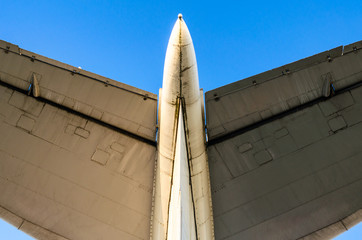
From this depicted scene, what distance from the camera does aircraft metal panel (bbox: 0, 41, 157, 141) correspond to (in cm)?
751

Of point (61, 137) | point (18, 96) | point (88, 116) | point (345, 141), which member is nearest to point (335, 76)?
point (345, 141)

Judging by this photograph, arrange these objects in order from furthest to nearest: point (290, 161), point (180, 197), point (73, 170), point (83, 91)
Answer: point (290, 161) < point (73, 170) < point (83, 91) < point (180, 197)

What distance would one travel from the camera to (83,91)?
7629 mm

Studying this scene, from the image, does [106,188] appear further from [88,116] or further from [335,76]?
[335,76]

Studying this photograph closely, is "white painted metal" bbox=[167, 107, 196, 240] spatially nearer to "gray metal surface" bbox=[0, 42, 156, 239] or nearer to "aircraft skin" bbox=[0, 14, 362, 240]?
"aircraft skin" bbox=[0, 14, 362, 240]

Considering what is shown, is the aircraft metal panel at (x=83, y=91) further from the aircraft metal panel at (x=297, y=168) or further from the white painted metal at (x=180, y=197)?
the aircraft metal panel at (x=297, y=168)

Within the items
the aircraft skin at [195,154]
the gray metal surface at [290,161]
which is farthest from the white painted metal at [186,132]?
the gray metal surface at [290,161]

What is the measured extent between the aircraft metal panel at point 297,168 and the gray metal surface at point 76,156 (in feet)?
5.54

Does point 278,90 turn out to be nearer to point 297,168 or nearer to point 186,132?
point 297,168

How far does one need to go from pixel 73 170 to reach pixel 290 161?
4657mm

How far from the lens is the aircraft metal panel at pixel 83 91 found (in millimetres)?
7512

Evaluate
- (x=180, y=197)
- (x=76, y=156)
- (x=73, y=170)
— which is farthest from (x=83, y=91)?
(x=180, y=197)

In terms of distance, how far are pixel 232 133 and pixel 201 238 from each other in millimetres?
2370

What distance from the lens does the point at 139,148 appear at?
7852mm
